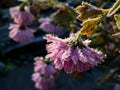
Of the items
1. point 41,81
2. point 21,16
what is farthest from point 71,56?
point 41,81

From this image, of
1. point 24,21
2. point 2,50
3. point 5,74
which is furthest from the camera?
point 2,50

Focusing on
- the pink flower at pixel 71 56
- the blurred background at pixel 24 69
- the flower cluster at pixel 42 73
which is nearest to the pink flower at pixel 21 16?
the flower cluster at pixel 42 73

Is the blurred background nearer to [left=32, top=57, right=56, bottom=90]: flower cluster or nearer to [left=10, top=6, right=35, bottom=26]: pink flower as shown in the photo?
[left=32, top=57, right=56, bottom=90]: flower cluster

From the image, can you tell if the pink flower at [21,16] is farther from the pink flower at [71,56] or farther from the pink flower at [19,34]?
the pink flower at [71,56]

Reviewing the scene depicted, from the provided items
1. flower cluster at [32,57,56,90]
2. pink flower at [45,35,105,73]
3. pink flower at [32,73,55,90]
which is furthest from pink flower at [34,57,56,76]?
pink flower at [45,35,105,73]

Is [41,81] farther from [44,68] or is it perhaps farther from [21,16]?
[21,16]

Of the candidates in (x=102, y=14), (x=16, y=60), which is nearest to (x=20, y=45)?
(x=16, y=60)

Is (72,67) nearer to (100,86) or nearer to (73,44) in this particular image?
(73,44)
